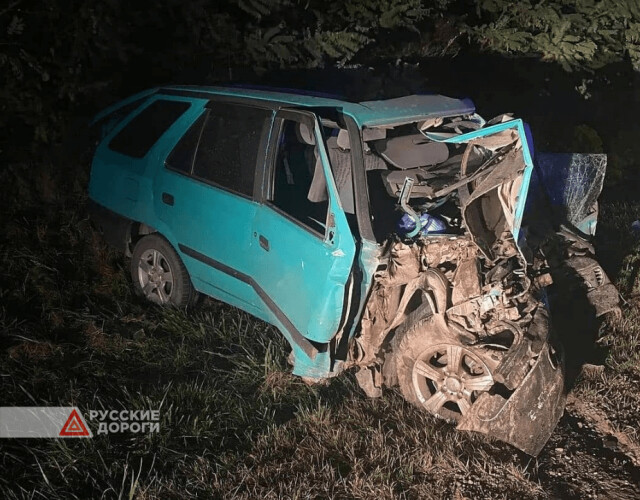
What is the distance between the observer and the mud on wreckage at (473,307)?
3.55 meters

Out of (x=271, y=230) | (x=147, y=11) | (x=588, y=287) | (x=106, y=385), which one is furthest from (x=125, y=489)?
(x=147, y=11)

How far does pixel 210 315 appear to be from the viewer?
4.85 meters

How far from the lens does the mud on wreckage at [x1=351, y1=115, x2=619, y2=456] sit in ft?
11.6

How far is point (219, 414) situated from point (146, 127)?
7.90 feet

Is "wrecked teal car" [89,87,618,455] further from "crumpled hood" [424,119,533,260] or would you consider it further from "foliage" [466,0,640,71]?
"foliage" [466,0,640,71]

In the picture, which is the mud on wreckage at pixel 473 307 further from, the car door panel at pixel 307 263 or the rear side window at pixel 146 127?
the rear side window at pixel 146 127

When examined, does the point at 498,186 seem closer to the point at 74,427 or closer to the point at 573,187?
the point at 573,187

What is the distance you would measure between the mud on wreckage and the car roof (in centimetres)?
15
